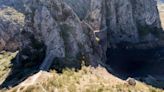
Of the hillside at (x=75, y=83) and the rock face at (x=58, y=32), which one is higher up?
the rock face at (x=58, y=32)

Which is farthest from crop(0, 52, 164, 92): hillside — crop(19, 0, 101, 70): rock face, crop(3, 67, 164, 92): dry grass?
crop(19, 0, 101, 70): rock face

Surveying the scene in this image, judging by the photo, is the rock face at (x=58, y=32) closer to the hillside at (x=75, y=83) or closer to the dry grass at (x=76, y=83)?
the hillside at (x=75, y=83)

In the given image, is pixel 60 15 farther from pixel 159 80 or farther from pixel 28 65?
pixel 159 80

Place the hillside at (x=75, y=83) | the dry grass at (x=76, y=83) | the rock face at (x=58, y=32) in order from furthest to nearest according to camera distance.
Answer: the rock face at (x=58, y=32) → the hillside at (x=75, y=83) → the dry grass at (x=76, y=83)

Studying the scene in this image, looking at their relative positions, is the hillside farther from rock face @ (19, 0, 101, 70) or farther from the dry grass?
rock face @ (19, 0, 101, 70)

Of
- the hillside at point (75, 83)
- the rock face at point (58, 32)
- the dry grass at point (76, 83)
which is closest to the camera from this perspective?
the dry grass at point (76, 83)

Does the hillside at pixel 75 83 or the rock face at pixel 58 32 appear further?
the rock face at pixel 58 32

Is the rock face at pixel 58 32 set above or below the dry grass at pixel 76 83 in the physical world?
above

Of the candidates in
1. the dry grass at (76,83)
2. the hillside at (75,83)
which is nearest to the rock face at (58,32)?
the hillside at (75,83)

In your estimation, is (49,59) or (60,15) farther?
(60,15)

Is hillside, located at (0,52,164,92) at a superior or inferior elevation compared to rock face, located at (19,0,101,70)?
inferior

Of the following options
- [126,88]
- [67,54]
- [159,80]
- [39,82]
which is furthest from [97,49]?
[39,82]
